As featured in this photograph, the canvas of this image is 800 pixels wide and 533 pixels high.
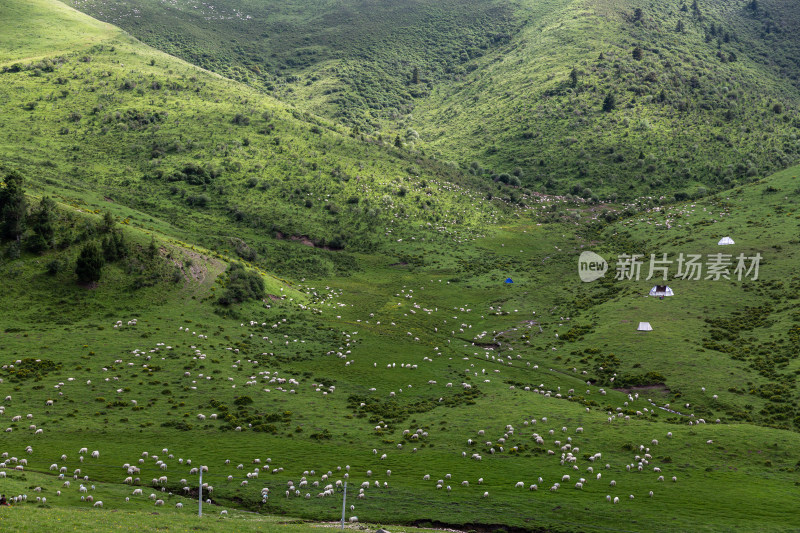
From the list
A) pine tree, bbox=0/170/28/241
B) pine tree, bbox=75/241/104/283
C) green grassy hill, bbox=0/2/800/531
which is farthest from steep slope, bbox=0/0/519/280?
pine tree, bbox=75/241/104/283

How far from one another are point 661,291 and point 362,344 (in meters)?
41.8

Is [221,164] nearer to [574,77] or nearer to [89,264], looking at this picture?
[89,264]

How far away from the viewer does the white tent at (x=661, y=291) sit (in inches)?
3255

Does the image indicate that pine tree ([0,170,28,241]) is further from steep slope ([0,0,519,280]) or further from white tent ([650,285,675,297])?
white tent ([650,285,675,297])

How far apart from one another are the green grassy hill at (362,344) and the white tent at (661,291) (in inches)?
63.8

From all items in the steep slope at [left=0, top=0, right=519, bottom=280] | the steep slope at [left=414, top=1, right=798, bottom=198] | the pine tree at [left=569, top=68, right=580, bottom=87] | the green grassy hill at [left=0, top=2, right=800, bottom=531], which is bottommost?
the green grassy hill at [left=0, top=2, right=800, bottom=531]

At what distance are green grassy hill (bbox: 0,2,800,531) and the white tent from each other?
5.32ft

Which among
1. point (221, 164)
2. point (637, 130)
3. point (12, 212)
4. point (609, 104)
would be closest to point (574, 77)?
point (609, 104)

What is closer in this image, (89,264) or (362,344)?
(89,264)

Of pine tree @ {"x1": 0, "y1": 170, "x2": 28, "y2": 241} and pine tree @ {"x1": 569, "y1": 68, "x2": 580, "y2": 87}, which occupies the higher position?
pine tree @ {"x1": 569, "y1": 68, "x2": 580, "y2": 87}

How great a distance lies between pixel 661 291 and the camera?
273ft

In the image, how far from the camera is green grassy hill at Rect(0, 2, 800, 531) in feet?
130

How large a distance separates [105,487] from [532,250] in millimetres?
96876

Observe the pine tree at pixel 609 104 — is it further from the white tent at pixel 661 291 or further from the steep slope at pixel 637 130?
the white tent at pixel 661 291
